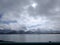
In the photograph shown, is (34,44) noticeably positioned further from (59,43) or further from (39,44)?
(59,43)

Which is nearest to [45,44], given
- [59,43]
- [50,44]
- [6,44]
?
[50,44]

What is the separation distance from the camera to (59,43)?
307 centimetres

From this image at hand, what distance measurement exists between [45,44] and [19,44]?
29.4 inches

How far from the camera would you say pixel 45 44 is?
10.3ft

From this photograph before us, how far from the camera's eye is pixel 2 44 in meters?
3.11

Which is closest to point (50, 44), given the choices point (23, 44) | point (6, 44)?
point (23, 44)

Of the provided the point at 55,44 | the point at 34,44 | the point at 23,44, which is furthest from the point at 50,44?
the point at 23,44

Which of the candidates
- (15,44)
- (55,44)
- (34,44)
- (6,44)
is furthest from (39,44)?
(6,44)

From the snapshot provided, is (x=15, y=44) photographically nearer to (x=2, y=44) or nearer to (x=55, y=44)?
(x=2, y=44)

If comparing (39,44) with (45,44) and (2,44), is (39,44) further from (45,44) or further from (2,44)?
(2,44)

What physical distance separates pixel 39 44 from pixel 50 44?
1.06 ft

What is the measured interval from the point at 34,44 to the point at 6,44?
0.80 meters

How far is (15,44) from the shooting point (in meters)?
3.10

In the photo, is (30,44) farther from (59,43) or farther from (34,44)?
(59,43)
